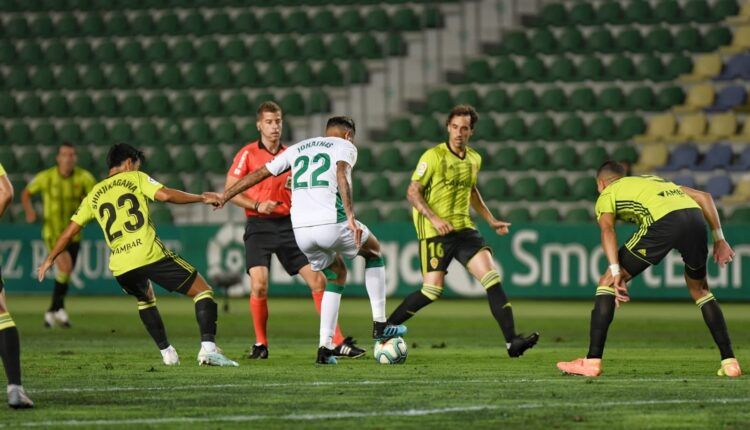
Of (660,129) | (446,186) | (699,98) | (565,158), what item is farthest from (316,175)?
(699,98)

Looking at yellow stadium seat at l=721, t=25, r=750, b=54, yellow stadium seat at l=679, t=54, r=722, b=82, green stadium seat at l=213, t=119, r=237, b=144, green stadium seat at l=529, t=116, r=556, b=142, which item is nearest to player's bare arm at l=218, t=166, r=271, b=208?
green stadium seat at l=529, t=116, r=556, b=142

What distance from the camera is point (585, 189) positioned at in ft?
74.5

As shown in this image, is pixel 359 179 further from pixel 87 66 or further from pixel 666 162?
pixel 87 66

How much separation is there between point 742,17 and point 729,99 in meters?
2.12

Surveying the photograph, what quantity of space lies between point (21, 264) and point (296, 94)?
6259 mm

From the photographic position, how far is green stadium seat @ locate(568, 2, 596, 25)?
2519 cm

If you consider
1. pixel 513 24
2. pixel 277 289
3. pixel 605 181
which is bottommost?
pixel 277 289

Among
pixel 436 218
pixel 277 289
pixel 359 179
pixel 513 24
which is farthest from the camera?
pixel 513 24

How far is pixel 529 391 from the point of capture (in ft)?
28.4

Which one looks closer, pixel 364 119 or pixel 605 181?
pixel 605 181

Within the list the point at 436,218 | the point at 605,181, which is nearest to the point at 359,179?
the point at 436,218

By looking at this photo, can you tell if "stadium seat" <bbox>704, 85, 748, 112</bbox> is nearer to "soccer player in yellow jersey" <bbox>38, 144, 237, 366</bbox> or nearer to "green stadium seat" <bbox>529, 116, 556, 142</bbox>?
"green stadium seat" <bbox>529, 116, 556, 142</bbox>

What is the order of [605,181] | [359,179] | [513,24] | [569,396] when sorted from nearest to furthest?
[569,396], [605,181], [359,179], [513,24]

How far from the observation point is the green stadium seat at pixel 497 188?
76.0ft
